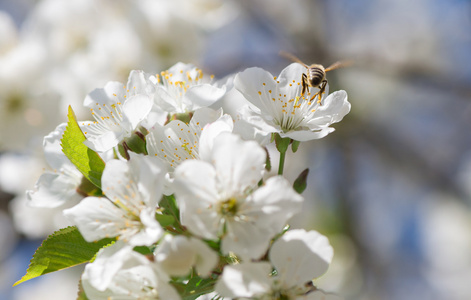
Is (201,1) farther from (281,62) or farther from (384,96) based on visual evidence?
(384,96)

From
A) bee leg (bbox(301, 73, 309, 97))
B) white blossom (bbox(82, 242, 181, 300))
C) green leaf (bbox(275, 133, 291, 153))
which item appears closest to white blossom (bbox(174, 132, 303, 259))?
white blossom (bbox(82, 242, 181, 300))

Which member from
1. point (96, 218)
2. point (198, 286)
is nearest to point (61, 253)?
point (96, 218)

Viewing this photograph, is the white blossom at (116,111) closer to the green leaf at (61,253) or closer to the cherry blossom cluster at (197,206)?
the cherry blossom cluster at (197,206)

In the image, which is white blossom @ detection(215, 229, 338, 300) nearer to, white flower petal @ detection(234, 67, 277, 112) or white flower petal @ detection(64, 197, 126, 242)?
white flower petal @ detection(64, 197, 126, 242)

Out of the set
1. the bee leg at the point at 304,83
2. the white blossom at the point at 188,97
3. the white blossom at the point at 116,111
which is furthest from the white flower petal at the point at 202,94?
the bee leg at the point at 304,83

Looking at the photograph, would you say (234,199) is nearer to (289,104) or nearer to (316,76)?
(289,104)

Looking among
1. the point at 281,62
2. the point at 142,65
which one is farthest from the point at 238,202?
the point at 281,62

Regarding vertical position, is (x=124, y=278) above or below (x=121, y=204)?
below
